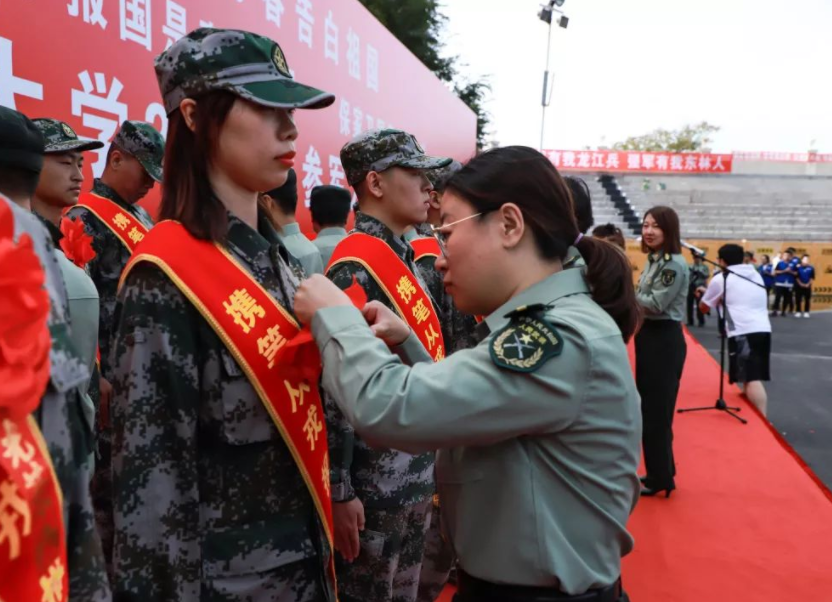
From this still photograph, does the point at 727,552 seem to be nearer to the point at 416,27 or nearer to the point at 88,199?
the point at 88,199

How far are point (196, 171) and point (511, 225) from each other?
0.56m

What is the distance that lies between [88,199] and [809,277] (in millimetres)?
15560

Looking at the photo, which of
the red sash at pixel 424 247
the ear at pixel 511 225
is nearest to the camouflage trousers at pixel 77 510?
the ear at pixel 511 225

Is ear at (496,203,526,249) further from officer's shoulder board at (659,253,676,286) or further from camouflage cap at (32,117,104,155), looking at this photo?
officer's shoulder board at (659,253,676,286)

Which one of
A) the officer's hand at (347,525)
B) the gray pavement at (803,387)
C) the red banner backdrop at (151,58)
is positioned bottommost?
the gray pavement at (803,387)

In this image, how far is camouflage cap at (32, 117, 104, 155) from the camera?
2107 millimetres

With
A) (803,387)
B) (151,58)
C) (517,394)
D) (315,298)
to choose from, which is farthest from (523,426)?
(803,387)

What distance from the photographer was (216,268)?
1.19 m

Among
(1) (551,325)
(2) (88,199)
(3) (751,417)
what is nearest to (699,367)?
(3) (751,417)

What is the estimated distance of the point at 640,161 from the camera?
2722cm

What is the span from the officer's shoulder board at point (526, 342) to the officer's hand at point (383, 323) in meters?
0.26

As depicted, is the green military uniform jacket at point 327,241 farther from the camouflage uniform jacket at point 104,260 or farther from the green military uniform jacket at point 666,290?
the green military uniform jacket at point 666,290

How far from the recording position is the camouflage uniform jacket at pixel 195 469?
3.63 feet

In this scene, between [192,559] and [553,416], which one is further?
[192,559]
